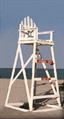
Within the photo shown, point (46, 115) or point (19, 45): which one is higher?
point (19, 45)

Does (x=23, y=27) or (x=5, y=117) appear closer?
(x=5, y=117)

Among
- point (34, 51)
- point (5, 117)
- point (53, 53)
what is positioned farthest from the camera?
point (53, 53)

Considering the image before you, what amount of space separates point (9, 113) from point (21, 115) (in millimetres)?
628

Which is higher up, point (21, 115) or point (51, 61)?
point (51, 61)

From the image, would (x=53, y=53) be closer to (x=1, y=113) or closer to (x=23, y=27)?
(x=23, y=27)

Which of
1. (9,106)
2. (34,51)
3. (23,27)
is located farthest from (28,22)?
(9,106)

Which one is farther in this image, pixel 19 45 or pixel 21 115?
pixel 19 45

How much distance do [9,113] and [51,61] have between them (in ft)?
8.71

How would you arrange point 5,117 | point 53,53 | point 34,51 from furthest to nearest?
point 53,53 < point 34,51 < point 5,117

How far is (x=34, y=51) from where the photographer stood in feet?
39.4

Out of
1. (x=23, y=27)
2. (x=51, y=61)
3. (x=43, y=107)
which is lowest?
(x=43, y=107)

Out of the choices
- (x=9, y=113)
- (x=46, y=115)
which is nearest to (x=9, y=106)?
(x=9, y=113)

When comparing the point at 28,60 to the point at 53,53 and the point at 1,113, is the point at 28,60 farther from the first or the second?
the point at 1,113

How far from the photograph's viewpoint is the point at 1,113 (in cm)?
1174
